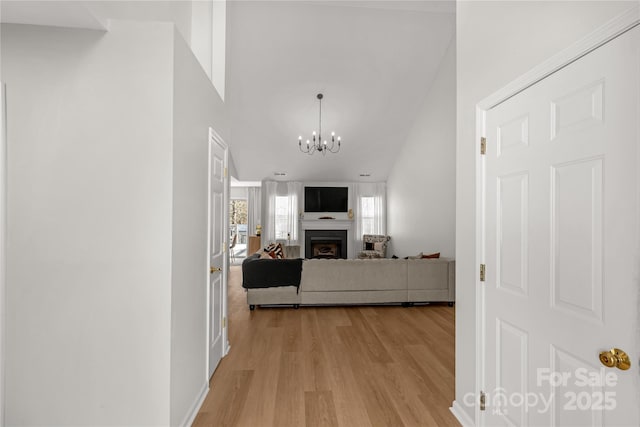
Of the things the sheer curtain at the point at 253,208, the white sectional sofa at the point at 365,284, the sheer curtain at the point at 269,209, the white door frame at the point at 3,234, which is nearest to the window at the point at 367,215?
the sheer curtain at the point at 269,209

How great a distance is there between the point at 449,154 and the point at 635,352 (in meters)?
Answer: 5.08

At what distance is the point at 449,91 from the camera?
5.74 meters

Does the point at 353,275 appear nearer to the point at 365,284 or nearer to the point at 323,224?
the point at 365,284

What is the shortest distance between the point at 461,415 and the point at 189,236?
7.03 feet

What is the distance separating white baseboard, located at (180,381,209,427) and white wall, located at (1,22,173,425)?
0.27 m

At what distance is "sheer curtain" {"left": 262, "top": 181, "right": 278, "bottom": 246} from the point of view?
924 cm

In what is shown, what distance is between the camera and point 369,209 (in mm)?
9453

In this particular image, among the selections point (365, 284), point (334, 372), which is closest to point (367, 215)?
point (365, 284)

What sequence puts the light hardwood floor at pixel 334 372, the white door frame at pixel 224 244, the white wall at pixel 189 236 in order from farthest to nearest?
the white door frame at pixel 224 244 → the light hardwood floor at pixel 334 372 → the white wall at pixel 189 236

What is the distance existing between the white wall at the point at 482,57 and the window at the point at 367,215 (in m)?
7.21

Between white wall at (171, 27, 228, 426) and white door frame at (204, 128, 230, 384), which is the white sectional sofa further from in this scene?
white wall at (171, 27, 228, 426)

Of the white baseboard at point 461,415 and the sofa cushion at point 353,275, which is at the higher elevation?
the sofa cushion at point 353,275

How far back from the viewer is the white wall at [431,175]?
5694mm

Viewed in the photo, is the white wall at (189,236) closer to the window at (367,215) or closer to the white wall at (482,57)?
the white wall at (482,57)
